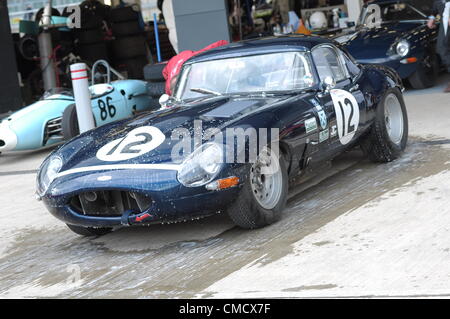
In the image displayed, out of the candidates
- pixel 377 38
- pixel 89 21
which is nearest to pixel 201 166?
pixel 377 38

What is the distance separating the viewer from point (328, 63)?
6.39 meters

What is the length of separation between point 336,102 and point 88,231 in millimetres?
2137

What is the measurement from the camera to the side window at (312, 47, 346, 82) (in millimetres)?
6203

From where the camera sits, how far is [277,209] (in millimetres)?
5203

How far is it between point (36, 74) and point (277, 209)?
11.8m

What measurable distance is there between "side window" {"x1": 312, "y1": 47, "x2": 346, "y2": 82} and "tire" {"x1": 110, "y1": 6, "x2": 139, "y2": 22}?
11034 mm

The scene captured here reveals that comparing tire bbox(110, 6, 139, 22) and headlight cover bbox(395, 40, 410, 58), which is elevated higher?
tire bbox(110, 6, 139, 22)

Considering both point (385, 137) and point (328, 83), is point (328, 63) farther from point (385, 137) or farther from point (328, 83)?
point (385, 137)

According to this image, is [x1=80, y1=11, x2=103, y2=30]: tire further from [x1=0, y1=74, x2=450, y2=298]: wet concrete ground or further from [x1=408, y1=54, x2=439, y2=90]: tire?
[x1=0, y1=74, x2=450, y2=298]: wet concrete ground

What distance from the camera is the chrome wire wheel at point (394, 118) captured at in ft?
22.7

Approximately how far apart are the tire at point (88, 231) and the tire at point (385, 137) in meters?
2.38

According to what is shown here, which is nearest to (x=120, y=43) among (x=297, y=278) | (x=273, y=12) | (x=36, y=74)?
(x=36, y=74)

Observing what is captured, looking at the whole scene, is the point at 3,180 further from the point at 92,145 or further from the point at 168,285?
the point at 168,285

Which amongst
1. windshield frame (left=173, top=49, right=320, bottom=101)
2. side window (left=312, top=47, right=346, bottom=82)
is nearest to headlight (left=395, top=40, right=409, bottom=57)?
side window (left=312, top=47, right=346, bottom=82)
